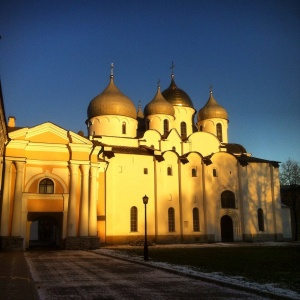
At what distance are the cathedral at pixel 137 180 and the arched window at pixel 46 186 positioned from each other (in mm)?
75

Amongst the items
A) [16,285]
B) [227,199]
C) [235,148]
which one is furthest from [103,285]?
[235,148]

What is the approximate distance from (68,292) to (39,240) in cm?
4347

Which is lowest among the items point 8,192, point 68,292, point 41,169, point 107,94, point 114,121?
point 68,292

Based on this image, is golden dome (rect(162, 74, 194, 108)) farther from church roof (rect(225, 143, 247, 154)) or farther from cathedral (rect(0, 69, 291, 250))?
church roof (rect(225, 143, 247, 154))

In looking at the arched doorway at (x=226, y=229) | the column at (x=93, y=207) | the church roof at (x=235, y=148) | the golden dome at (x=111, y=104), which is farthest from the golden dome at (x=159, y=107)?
the column at (x=93, y=207)

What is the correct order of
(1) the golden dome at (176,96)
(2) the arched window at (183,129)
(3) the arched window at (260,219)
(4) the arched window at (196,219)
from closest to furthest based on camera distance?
(4) the arched window at (196,219), (3) the arched window at (260,219), (2) the arched window at (183,129), (1) the golden dome at (176,96)

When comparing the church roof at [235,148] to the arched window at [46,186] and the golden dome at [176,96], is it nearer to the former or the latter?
the golden dome at [176,96]

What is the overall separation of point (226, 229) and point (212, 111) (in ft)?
48.9

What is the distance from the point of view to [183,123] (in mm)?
48750

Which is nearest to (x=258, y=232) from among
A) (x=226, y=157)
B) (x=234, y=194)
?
(x=234, y=194)

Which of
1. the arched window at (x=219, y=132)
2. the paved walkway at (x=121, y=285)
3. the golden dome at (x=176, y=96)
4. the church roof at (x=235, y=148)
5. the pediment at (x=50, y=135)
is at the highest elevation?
the golden dome at (x=176, y=96)

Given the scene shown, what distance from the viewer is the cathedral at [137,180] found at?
3062cm

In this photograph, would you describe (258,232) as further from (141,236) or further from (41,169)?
(41,169)

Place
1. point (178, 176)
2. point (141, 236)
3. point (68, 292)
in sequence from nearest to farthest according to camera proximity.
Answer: point (68, 292) < point (141, 236) < point (178, 176)
